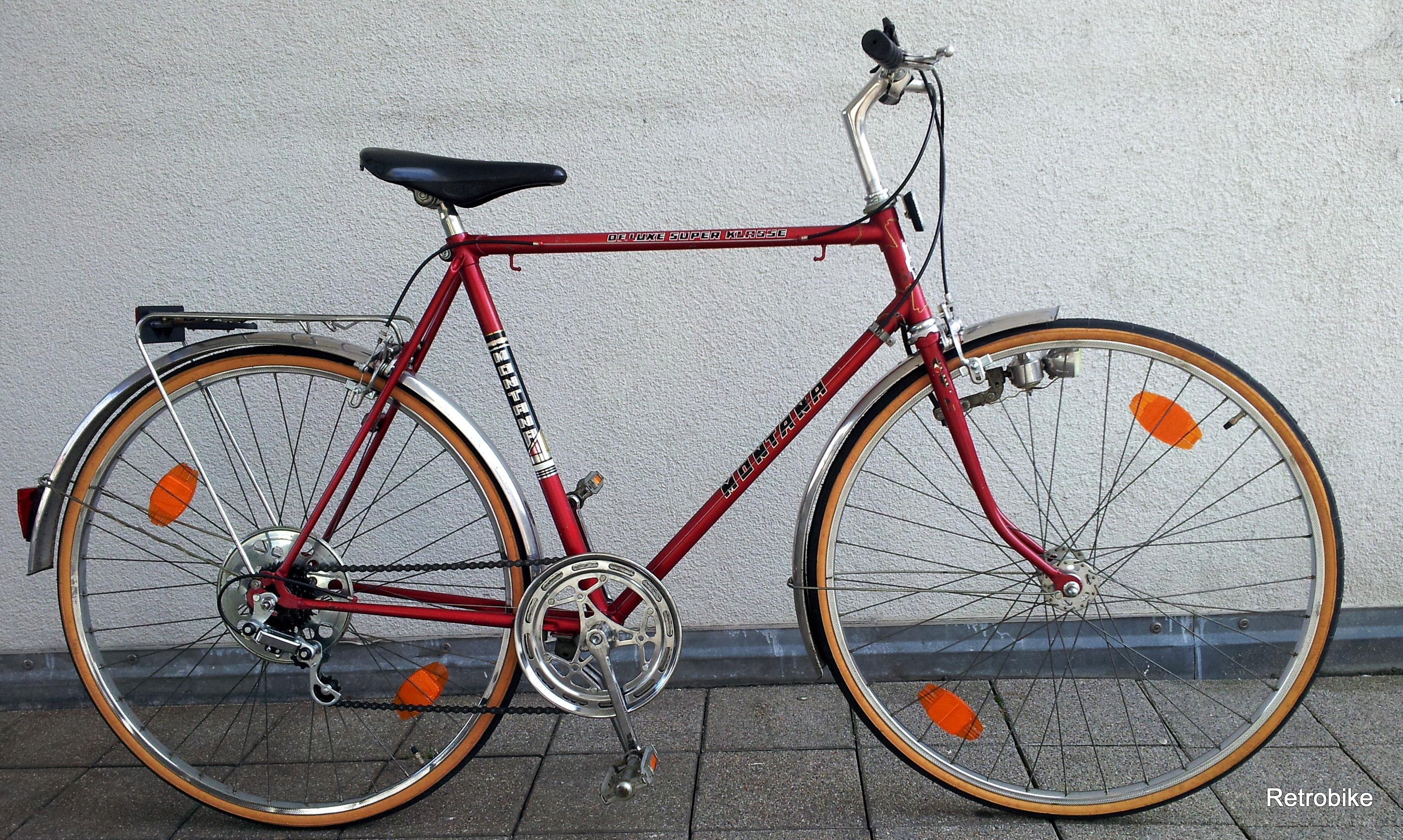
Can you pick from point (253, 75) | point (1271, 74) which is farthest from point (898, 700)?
point (253, 75)

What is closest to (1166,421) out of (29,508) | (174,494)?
(174,494)

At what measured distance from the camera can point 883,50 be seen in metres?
1.74

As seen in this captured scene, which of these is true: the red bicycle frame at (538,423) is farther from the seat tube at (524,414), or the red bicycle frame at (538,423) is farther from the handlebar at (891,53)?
the handlebar at (891,53)

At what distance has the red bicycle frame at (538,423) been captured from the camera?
78.0 inches

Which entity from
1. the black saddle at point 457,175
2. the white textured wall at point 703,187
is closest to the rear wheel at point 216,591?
the white textured wall at point 703,187

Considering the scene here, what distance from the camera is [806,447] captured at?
2.72m

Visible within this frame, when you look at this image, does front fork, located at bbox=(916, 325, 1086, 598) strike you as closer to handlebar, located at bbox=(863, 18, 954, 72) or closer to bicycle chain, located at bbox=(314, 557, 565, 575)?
handlebar, located at bbox=(863, 18, 954, 72)

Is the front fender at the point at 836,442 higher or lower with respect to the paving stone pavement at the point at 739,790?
higher

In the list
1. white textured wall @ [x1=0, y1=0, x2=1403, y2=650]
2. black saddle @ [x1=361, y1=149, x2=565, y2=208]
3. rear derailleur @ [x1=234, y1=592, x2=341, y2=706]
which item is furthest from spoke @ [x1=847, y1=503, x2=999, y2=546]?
rear derailleur @ [x1=234, y1=592, x2=341, y2=706]

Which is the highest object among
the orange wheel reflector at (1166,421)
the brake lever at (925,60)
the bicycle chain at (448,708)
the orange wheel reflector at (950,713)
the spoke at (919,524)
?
the brake lever at (925,60)

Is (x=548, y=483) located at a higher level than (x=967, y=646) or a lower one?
higher

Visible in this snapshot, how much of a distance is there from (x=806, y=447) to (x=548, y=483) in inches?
35.0

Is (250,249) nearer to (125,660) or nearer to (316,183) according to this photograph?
(316,183)

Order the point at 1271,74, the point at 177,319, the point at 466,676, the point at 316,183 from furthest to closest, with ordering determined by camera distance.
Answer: the point at 466,676 < the point at 316,183 < the point at 1271,74 < the point at 177,319
